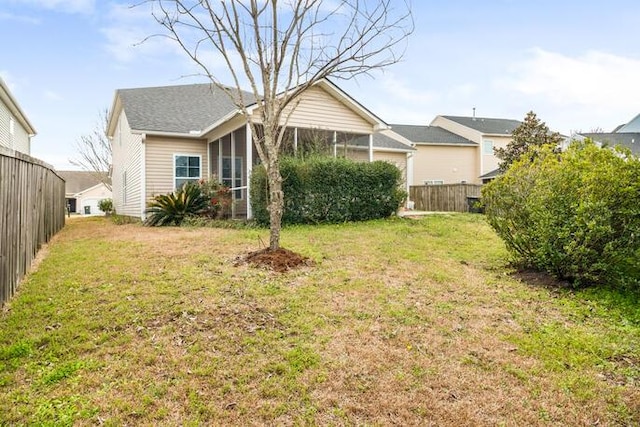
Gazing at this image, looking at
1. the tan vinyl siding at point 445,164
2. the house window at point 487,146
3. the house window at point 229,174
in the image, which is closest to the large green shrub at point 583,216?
the house window at point 229,174

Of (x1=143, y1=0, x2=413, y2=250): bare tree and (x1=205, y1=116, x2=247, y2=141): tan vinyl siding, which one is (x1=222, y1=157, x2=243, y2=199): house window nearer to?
(x1=205, y1=116, x2=247, y2=141): tan vinyl siding

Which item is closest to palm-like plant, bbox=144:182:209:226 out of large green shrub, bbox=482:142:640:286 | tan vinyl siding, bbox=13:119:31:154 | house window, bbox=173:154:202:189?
house window, bbox=173:154:202:189

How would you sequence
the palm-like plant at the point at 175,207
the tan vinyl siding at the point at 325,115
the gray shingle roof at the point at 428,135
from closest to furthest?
the palm-like plant at the point at 175,207 < the tan vinyl siding at the point at 325,115 < the gray shingle roof at the point at 428,135

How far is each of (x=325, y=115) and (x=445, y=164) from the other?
16089mm

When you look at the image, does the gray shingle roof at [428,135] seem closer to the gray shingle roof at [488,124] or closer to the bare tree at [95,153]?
the gray shingle roof at [488,124]

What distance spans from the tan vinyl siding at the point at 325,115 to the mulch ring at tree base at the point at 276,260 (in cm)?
743

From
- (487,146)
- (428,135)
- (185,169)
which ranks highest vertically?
(428,135)

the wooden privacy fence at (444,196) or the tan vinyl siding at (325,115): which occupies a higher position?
the tan vinyl siding at (325,115)

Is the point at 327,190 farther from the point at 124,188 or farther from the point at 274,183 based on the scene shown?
the point at 124,188

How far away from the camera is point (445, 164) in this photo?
2725 centimetres

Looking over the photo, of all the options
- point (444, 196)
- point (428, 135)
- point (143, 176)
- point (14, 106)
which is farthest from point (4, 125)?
point (428, 135)

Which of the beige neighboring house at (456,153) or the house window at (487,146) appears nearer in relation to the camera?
the beige neighboring house at (456,153)

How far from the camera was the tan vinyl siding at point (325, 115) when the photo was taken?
13016 millimetres

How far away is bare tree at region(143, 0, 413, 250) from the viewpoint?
6.43 metres
